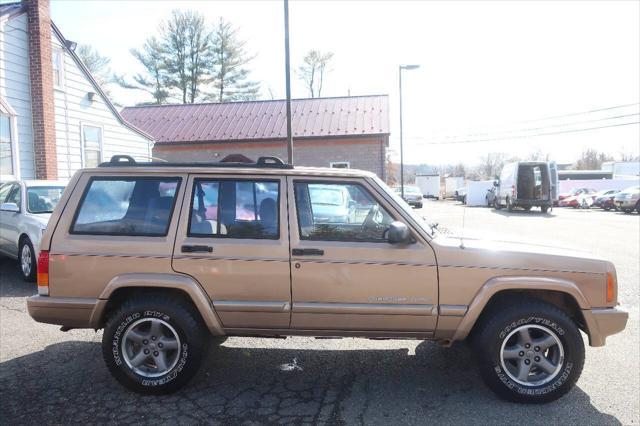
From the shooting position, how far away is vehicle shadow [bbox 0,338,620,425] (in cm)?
336

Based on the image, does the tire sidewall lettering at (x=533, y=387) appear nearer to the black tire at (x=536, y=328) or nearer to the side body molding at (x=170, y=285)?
the black tire at (x=536, y=328)

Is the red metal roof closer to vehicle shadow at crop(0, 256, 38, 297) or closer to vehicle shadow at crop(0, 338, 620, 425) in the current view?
vehicle shadow at crop(0, 256, 38, 297)

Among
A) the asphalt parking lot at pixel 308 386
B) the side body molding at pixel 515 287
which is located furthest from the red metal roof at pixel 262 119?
the side body molding at pixel 515 287

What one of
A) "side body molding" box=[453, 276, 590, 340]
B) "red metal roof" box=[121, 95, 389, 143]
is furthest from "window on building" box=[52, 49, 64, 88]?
"side body molding" box=[453, 276, 590, 340]

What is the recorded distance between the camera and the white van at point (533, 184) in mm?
25062

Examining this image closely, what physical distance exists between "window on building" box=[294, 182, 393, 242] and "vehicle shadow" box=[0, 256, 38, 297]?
5.20 meters

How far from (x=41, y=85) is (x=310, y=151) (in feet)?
41.3

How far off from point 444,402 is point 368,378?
2.23 ft

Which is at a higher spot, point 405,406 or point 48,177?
point 48,177

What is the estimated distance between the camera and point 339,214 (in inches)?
148

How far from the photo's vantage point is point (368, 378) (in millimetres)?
4012

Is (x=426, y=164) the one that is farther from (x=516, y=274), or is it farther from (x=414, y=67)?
(x=516, y=274)

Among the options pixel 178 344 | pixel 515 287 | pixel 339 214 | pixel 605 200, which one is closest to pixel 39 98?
pixel 178 344

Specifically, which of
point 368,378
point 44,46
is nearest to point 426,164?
point 44,46
